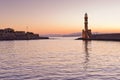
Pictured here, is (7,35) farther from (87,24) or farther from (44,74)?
(44,74)

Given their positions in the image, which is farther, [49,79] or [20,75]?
[20,75]

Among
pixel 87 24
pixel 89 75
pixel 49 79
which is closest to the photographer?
pixel 49 79

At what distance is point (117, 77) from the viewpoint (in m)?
16.5

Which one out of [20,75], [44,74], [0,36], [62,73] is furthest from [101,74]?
[0,36]

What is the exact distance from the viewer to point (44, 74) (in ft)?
58.6

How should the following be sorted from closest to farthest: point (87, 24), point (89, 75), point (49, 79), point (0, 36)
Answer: point (49, 79), point (89, 75), point (87, 24), point (0, 36)

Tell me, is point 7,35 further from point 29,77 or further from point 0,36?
point 29,77

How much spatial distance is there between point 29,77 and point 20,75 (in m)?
1.04

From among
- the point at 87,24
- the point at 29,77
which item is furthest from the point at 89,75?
the point at 87,24

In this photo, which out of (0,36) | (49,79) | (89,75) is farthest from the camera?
(0,36)

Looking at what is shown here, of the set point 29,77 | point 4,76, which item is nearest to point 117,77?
point 29,77

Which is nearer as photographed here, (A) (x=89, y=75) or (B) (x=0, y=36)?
(A) (x=89, y=75)

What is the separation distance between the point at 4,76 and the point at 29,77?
165 centimetres

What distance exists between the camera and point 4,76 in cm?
1703
